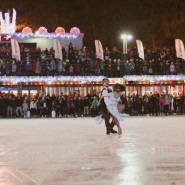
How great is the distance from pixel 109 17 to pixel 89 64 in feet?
71.2

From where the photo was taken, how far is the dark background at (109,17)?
5925cm

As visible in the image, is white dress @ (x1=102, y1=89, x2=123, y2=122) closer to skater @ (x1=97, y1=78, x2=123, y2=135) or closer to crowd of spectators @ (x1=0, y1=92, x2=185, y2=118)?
skater @ (x1=97, y1=78, x2=123, y2=135)

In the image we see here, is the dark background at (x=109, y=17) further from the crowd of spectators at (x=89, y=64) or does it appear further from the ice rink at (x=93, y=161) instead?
the ice rink at (x=93, y=161)

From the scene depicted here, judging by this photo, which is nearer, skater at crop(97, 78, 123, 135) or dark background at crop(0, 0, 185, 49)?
skater at crop(97, 78, 123, 135)

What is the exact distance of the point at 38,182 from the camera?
845cm

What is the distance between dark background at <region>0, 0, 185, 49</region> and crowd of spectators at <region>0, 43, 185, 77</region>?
1863 centimetres

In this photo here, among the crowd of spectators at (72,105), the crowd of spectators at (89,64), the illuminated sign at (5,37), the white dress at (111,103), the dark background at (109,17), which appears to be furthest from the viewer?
the dark background at (109,17)

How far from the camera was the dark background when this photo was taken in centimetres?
5925

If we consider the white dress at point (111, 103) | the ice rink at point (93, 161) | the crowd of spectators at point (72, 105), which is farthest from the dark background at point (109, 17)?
the ice rink at point (93, 161)

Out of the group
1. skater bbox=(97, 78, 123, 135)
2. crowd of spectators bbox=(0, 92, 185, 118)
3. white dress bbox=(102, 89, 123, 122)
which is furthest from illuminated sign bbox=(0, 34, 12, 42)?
white dress bbox=(102, 89, 123, 122)

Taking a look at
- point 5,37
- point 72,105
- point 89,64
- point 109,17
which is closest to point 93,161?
point 72,105

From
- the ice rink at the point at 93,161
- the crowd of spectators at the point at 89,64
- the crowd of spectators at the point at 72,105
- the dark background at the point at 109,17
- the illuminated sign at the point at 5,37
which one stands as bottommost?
the ice rink at the point at 93,161

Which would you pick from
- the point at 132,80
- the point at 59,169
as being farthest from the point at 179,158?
the point at 132,80

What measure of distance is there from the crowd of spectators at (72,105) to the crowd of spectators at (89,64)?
8.14ft
